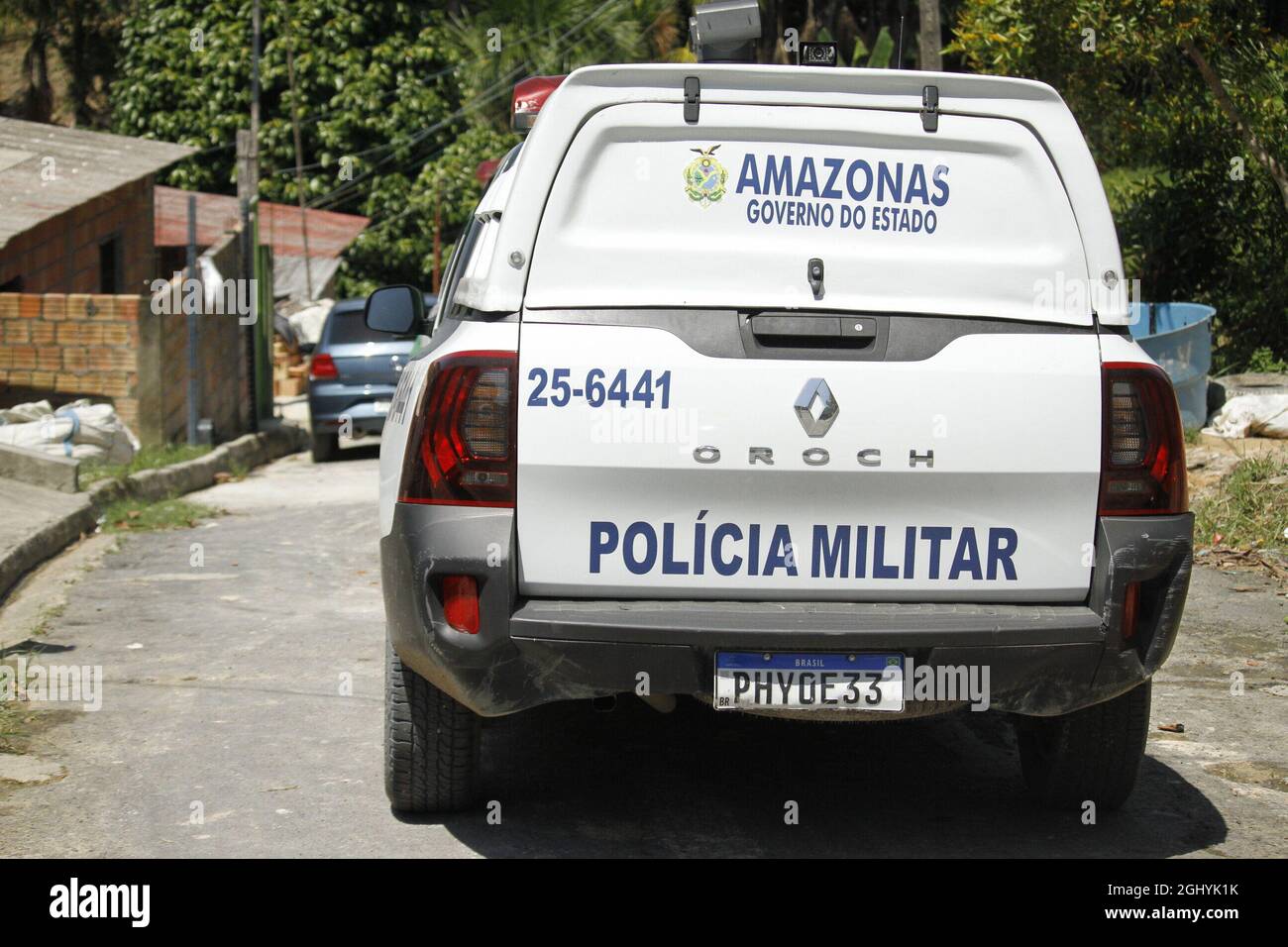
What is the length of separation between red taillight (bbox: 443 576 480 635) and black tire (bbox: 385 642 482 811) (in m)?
0.45

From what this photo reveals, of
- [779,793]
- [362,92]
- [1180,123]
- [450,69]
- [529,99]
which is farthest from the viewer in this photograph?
[450,69]

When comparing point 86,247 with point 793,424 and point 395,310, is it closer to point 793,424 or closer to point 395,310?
point 395,310

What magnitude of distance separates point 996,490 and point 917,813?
1.23m

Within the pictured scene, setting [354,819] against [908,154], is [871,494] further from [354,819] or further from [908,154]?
[354,819]

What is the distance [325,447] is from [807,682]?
1263 centimetres

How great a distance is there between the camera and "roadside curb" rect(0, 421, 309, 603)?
884 centimetres

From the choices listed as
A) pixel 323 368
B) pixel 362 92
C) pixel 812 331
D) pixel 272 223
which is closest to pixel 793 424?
pixel 812 331

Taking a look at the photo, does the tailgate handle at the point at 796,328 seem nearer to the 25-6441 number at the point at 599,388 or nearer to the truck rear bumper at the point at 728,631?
the 25-6441 number at the point at 599,388

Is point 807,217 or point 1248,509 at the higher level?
point 807,217

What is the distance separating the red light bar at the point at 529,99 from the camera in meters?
5.58

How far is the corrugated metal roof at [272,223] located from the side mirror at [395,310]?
20.7 metres

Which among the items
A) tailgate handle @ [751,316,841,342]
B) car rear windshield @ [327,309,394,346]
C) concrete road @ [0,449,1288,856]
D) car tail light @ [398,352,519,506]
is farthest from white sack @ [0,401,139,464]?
tailgate handle @ [751,316,841,342]

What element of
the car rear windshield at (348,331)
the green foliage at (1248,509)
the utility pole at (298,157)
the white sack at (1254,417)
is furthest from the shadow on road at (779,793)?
the utility pole at (298,157)

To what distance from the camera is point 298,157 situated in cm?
2730
